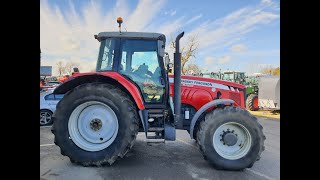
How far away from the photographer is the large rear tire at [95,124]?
3.98 meters

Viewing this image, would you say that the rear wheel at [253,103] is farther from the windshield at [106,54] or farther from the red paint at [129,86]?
the windshield at [106,54]

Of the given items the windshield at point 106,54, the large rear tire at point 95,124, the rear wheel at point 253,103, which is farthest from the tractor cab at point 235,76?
the large rear tire at point 95,124

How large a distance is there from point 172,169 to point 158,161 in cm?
46

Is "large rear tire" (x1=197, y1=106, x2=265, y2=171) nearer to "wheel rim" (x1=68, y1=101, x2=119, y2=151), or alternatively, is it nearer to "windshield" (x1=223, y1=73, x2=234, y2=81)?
"wheel rim" (x1=68, y1=101, x2=119, y2=151)

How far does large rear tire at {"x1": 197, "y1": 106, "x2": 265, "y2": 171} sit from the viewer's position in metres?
4.01

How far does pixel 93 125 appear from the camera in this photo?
4.17 meters

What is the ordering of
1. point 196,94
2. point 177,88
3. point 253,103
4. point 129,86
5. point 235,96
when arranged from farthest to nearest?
point 253,103 < point 235,96 < point 196,94 < point 177,88 < point 129,86

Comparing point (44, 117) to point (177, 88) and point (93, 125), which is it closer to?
point (93, 125)

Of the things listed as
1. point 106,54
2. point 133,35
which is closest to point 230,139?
point 133,35

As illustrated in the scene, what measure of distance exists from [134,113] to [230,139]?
1650 millimetres

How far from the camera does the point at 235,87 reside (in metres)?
5.15

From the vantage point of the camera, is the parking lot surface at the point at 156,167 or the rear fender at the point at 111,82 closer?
the parking lot surface at the point at 156,167
